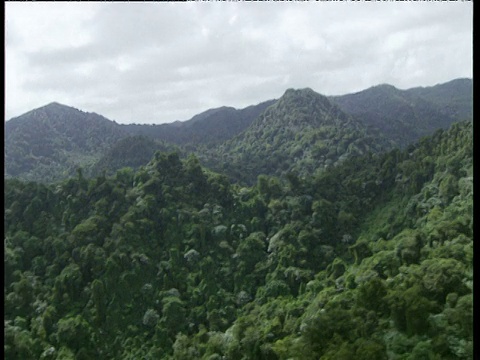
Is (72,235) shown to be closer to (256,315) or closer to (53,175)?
(53,175)

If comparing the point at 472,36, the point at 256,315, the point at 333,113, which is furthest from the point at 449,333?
the point at 333,113

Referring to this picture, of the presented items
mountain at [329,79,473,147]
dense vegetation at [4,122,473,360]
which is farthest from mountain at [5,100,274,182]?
mountain at [329,79,473,147]

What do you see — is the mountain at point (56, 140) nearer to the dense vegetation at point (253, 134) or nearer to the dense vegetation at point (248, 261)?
the dense vegetation at point (253, 134)

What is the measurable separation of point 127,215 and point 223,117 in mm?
1729

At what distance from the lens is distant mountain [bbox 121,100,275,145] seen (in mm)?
5863

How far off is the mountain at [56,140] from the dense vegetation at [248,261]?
56 centimetres

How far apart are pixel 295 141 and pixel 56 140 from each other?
9.22ft

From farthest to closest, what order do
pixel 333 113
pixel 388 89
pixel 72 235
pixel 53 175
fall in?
1. pixel 333 113
2. pixel 388 89
3. pixel 53 175
4. pixel 72 235

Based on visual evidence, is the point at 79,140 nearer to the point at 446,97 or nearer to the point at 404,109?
the point at 404,109

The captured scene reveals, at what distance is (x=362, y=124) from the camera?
6.44 metres

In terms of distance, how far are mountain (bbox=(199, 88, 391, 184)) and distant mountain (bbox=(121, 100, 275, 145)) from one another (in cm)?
11

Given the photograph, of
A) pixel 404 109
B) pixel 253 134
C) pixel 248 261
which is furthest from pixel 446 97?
pixel 248 261

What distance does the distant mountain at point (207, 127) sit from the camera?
5.86m

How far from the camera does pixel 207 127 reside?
6.09 m
